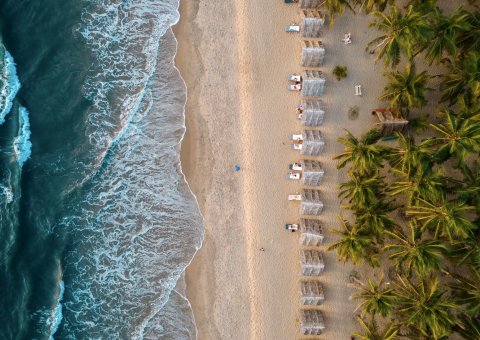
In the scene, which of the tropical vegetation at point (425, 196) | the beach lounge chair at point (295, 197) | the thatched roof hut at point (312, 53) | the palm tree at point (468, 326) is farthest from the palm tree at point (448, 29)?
the palm tree at point (468, 326)

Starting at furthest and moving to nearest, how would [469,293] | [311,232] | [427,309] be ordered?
[311,232] → [469,293] → [427,309]

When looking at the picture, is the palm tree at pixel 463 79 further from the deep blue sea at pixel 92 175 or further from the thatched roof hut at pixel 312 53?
the deep blue sea at pixel 92 175

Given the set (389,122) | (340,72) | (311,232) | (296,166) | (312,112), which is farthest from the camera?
(340,72)

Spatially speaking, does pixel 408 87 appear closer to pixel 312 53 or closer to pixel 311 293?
pixel 312 53

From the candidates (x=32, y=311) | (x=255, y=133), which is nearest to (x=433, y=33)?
(x=255, y=133)

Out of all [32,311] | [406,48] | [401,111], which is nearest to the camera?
[406,48]

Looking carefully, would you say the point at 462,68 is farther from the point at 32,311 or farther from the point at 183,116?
the point at 32,311

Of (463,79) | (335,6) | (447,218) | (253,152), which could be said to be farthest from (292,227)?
(335,6)
